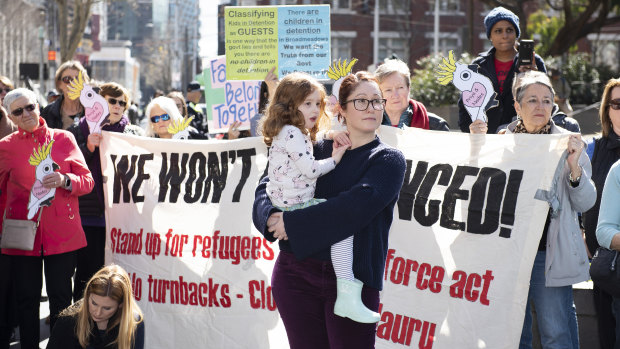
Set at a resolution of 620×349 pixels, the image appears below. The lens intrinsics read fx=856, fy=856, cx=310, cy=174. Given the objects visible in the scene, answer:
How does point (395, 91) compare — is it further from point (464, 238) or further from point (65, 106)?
point (65, 106)

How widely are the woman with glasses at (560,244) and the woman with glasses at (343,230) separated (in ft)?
4.60

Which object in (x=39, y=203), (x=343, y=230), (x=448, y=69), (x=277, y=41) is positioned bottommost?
(x=39, y=203)

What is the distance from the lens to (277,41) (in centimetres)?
797

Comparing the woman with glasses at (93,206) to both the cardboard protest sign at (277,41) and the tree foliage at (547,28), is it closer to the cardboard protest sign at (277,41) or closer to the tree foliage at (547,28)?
the cardboard protest sign at (277,41)

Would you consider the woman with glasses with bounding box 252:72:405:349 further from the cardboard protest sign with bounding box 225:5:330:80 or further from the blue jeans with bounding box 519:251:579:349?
the cardboard protest sign with bounding box 225:5:330:80

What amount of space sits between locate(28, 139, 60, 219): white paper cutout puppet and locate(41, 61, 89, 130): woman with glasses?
143 centimetres

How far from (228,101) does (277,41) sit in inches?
59.2

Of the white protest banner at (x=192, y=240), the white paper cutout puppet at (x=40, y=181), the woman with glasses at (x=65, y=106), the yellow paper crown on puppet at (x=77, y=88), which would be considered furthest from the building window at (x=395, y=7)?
the white paper cutout puppet at (x=40, y=181)

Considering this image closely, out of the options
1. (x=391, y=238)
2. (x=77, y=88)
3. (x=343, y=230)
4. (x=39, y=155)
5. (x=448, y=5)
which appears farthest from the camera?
(x=448, y=5)

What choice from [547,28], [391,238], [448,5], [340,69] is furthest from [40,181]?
[448,5]

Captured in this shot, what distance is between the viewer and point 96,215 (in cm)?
655

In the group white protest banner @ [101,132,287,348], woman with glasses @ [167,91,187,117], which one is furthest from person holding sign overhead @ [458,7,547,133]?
woman with glasses @ [167,91,187,117]

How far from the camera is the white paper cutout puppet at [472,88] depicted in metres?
5.07

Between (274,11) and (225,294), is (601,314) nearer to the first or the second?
(225,294)
